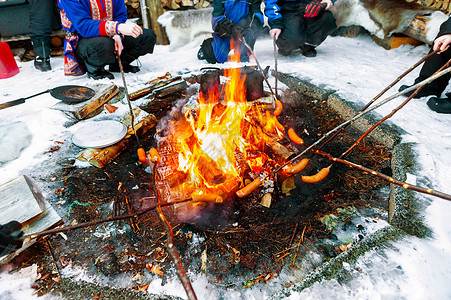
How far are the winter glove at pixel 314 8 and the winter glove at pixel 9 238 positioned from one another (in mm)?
5885

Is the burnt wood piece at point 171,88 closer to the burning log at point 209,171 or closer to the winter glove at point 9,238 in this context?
the burning log at point 209,171

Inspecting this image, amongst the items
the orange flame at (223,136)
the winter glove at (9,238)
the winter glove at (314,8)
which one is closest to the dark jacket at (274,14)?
the winter glove at (314,8)

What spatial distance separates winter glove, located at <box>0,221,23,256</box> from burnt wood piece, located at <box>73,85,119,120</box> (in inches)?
81.9

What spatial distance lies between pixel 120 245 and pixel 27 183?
954 millimetres

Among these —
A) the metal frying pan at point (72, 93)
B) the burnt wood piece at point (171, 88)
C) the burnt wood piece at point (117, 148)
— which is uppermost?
Answer: the metal frying pan at point (72, 93)

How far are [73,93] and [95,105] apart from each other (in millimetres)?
382

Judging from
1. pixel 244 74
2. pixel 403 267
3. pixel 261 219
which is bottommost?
pixel 261 219

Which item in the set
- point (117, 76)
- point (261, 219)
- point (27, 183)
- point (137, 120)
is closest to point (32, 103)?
point (117, 76)

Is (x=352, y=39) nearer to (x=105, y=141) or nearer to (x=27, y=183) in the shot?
(x=105, y=141)

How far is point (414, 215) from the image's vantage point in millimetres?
1822

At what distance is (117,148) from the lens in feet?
9.20

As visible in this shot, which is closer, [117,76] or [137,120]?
[137,120]

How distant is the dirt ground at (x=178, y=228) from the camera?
5.55ft

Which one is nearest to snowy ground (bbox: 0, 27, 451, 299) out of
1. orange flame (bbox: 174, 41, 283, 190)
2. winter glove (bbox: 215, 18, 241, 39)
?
winter glove (bbox: 215, 18, 241, 39)
